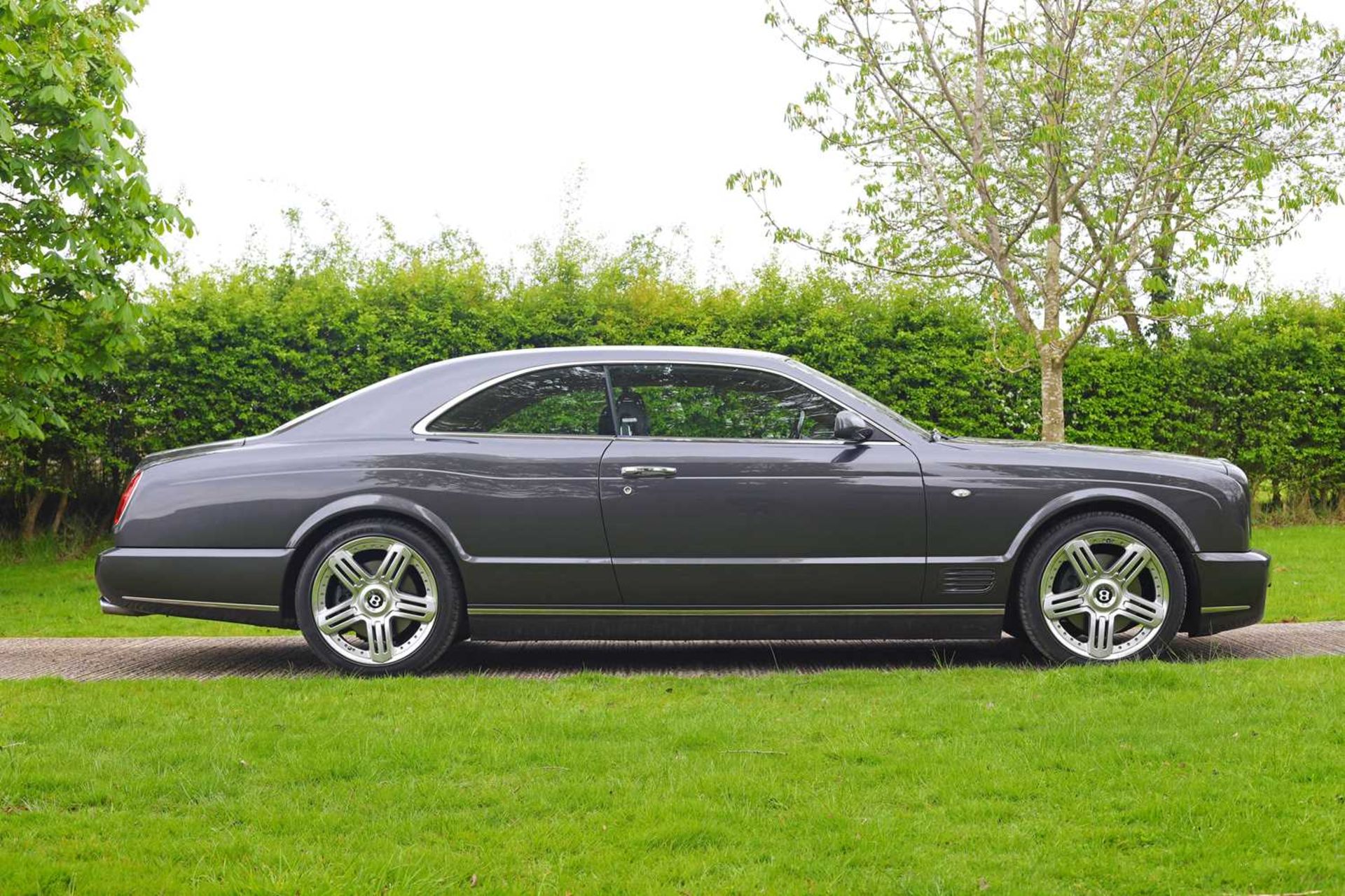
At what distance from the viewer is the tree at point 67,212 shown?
8680 mm

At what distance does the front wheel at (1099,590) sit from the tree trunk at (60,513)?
10.0m

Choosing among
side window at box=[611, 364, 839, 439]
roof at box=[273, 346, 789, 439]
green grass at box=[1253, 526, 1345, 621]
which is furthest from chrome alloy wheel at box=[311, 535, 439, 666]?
green grass at box=[1253, 526, 1345, 621]

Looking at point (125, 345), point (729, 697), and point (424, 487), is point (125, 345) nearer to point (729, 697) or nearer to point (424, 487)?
point (424, 487)

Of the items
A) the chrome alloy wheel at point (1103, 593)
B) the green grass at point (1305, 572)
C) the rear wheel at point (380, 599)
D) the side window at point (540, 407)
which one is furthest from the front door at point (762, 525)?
the green grass at point (1305, 572)

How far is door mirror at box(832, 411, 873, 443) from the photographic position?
602cm

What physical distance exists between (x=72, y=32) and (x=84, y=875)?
7862mm

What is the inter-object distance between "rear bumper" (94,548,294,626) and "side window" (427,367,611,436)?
Result: 1.07 meters

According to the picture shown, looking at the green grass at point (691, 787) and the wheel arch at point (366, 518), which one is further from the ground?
the wheel arch at point (366, 518)

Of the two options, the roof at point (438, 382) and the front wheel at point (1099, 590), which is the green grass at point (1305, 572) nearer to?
the front wheel at point (1099, 590)

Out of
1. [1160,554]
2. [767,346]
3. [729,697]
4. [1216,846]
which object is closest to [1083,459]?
[1160,554]

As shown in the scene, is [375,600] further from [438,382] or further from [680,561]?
[680,561]

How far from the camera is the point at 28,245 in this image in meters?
9.55

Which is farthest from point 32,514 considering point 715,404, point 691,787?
point 691,787

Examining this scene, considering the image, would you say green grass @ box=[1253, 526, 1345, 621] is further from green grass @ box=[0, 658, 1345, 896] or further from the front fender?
green grass @ box=[0, 658, 1345, 896]
